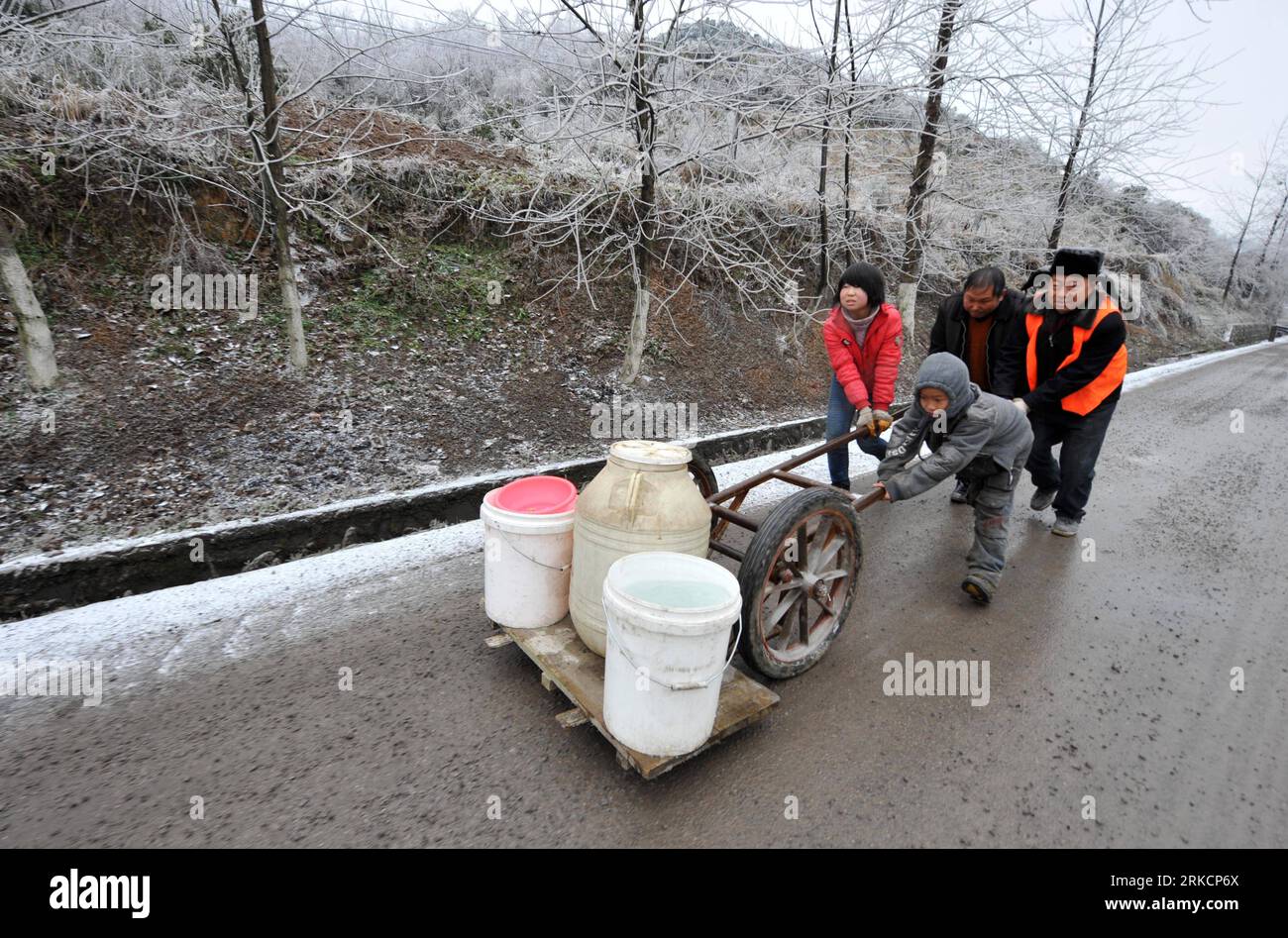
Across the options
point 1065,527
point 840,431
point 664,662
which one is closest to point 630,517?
point 664,662

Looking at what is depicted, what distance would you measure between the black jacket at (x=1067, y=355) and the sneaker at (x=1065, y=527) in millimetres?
877

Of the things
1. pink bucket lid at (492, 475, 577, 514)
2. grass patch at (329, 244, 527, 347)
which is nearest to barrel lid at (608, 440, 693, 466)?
pink bucket lid at (492, 475, 577, 514)

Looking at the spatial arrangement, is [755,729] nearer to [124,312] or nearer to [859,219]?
[124,312]

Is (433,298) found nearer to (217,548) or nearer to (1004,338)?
(217,548)

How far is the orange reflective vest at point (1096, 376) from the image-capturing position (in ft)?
13.9

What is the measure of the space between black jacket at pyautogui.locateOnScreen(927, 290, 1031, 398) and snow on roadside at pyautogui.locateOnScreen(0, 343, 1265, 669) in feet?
13.4

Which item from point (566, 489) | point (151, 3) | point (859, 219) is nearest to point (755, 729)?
point (566, 489)

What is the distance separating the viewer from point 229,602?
3.40 m

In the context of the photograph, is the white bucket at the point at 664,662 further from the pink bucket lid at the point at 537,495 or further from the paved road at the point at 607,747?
the pink bucket lid at the point at 537,495

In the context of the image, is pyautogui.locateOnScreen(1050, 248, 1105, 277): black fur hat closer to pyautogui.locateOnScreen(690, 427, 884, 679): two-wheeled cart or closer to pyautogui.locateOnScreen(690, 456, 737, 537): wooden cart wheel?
pyautogui.locateOnScreen(690, 427, 884, 679): two-wheeled cart

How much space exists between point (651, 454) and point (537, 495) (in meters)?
0.77
